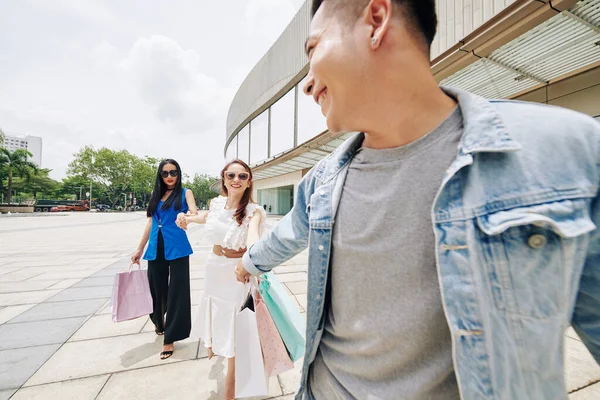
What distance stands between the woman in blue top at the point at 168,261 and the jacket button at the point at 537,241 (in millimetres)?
2815

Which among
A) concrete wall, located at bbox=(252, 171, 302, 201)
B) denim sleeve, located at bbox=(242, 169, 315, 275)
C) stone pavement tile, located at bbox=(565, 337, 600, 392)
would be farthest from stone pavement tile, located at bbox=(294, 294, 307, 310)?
concrete wall, located at bbox=(252, 171, 302, 201)

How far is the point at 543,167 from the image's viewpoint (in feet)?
2.00

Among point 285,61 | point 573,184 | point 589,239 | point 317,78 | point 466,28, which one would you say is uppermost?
point 285,61

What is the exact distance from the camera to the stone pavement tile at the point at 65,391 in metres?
2.07

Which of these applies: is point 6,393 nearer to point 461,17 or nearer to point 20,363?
point 20,363

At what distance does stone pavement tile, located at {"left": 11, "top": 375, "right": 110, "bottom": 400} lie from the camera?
2068 millimetres

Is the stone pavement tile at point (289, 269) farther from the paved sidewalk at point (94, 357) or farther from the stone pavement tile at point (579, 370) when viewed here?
the stone pavement tile at point (579, 370)

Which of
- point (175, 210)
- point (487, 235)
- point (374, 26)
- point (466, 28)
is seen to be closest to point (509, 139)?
point (487, 235)

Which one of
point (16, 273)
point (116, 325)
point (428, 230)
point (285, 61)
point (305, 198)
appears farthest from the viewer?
point (285, 61)

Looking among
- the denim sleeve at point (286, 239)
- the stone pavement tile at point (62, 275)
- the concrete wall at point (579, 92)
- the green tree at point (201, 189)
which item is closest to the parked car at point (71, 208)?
the green tree at point (201, 189)

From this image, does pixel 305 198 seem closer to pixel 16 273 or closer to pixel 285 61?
pixel 16 273

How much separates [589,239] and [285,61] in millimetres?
23057

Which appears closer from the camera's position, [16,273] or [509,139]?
[509,139]

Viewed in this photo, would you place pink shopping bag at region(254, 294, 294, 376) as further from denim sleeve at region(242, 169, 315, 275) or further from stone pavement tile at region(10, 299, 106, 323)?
stone pavement tile at region(10, 299, 106, 323)
